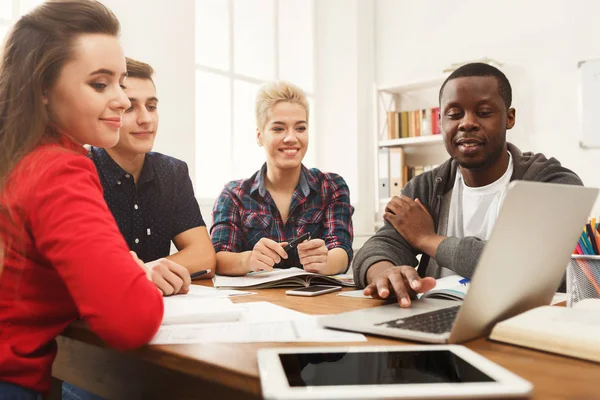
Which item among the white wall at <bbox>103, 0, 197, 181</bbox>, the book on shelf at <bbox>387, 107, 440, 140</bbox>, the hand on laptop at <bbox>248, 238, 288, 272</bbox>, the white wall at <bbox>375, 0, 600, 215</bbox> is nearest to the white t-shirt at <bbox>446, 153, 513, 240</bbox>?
the hand on laptop at <bbox>248, 238, 288, 272</bbox>

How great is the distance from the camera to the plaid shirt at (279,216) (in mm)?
1841

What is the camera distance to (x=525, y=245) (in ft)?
2.19

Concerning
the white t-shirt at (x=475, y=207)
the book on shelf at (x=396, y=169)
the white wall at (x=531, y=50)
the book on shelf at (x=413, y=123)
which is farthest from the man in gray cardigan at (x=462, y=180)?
the book on shelf at (x=396, y=169)

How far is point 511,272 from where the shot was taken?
67 centimetres

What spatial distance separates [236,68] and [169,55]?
84 centimetres

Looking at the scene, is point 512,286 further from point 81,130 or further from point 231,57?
point 231,57

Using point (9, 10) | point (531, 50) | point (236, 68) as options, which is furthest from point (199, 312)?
point (531, 50)

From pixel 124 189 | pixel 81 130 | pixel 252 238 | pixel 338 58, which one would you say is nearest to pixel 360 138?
pixel 338 58

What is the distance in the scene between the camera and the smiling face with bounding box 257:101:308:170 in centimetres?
196

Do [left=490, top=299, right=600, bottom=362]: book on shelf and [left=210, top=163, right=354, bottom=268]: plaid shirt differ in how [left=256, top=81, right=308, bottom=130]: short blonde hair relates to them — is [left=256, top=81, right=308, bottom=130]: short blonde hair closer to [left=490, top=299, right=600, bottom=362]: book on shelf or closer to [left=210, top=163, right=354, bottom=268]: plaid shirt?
[left=210, top=163, right=354, bottom=268]: plaid shirt

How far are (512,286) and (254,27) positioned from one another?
357cm

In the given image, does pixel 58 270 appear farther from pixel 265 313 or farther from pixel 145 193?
pixel 145 193

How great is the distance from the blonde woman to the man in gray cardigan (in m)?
0.35

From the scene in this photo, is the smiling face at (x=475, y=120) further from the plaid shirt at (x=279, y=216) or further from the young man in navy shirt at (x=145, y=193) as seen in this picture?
the young man in navy shirt at (x=145, y=193)
